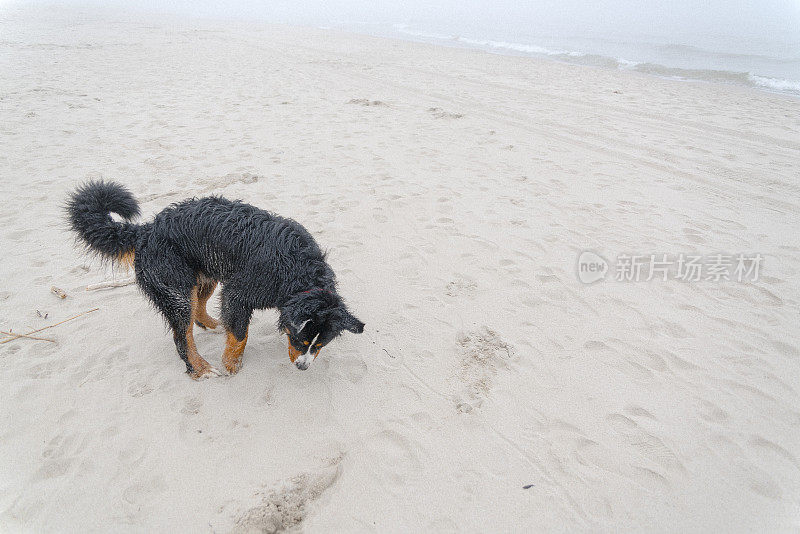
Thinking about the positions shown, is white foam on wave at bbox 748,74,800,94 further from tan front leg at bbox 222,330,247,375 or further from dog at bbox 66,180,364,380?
tan front leg at bbox 222,330,247,375

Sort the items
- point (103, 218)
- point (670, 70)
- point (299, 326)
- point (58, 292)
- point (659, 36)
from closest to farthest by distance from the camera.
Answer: point (299, 326), point (103, 218), point (58, 292), point (670, 70), point (659, 36)

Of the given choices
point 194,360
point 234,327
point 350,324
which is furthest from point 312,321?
point 194,360

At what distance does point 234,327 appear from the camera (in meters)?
3.22

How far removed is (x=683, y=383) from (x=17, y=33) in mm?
32432

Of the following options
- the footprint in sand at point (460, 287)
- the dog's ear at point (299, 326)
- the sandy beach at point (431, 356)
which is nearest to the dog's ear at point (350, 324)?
the dog's ear at point (299, 326)

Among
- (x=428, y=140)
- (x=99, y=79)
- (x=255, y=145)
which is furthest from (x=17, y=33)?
(x=428, y=140)

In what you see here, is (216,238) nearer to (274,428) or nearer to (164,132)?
(274,428)

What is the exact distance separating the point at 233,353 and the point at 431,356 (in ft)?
5.74

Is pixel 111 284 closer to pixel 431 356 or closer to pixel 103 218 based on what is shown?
pixel 103 218
